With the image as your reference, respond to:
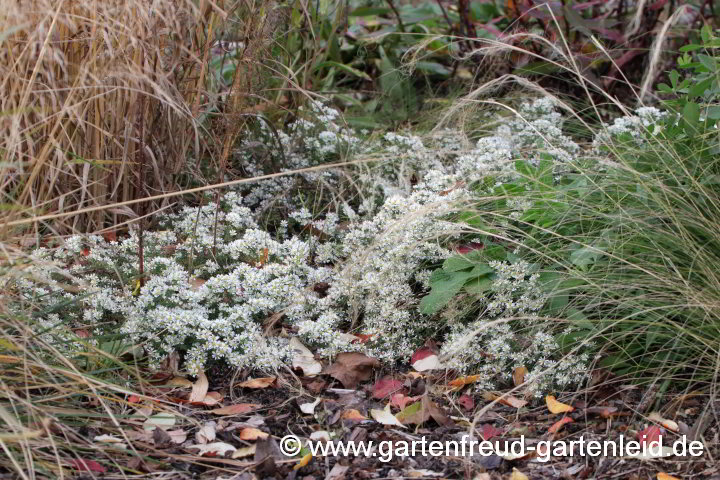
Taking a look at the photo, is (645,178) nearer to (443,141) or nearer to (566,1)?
(443,141)

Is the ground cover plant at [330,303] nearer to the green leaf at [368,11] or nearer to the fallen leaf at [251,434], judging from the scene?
the fallen leaf at [251,434]

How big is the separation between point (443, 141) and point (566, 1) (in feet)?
4.07

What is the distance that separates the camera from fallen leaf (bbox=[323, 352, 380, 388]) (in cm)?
218

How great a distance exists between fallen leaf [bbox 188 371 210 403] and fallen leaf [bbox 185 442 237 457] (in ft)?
0.74

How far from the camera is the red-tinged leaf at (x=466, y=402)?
81.0 inches

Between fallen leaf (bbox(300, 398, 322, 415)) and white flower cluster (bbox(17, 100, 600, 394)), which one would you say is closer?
fallen leaf (bbox(300, 398, 322, 415))

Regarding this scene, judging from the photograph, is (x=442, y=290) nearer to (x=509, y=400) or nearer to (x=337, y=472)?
(x=509, y=400)

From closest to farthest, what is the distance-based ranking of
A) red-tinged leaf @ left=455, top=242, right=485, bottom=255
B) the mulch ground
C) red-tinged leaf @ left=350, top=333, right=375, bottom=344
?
the mulch ground, red-tinged leaf @ left=350, top=333, right=375, bottom=344, red-tinged leaf @ left=455, top=242, right=485, bottom=255

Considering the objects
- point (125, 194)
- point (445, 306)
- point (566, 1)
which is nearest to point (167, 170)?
point (125, 194)

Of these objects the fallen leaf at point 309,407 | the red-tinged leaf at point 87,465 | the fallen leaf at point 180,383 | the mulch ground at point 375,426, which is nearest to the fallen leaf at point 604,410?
the mulch ground at point 375,426

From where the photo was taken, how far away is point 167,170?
2758mm

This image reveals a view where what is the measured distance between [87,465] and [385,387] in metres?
0.80

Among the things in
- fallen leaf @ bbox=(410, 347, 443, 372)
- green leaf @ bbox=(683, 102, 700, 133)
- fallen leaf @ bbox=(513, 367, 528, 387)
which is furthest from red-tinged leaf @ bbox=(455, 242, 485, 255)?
green leaf @ bbox=(683, 102, 700, 133)

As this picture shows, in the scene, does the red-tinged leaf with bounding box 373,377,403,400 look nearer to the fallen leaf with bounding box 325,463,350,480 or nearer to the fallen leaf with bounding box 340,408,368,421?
the fallen leaf with bounding box 340,408,368,421
